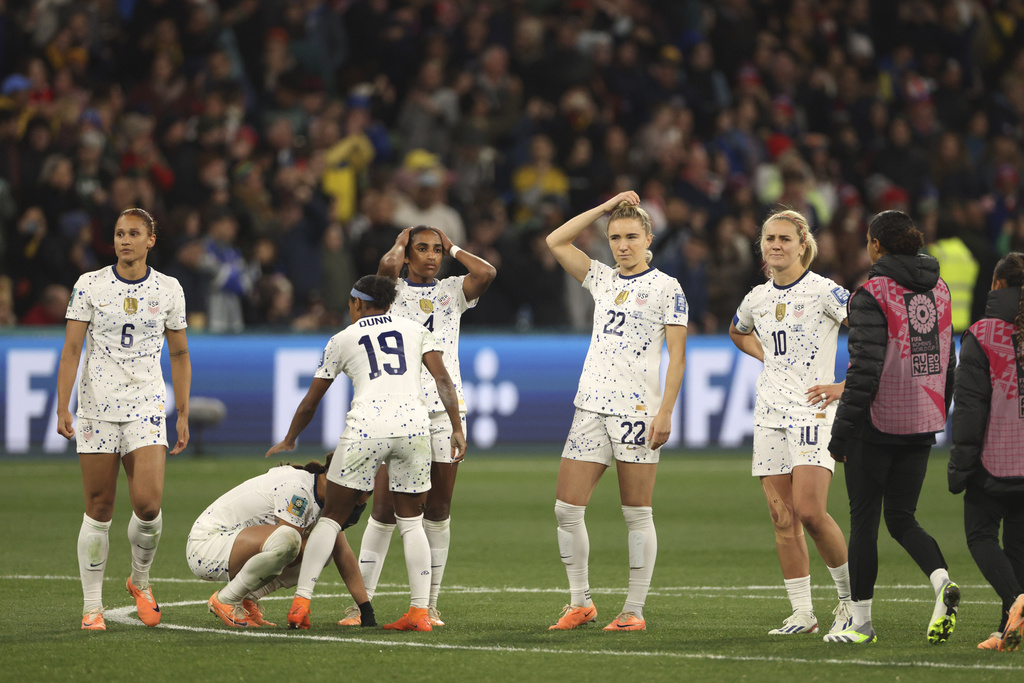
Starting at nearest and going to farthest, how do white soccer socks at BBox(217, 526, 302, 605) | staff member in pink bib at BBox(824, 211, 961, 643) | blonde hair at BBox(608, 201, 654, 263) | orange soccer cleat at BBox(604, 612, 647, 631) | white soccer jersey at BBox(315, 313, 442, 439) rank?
staff member in pink bib at BBox(824, 211, 961, 643), white soccer socks at BBox(217, 526, 302, 605), white soccer jersey at BBox(315, 313, 442, 439), orange soccer cleat at BBox(604, 612, 647, 631), blonde hair at BBox(608, 201, 654, 263)

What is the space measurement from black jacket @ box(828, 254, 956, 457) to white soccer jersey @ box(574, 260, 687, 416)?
1127mm

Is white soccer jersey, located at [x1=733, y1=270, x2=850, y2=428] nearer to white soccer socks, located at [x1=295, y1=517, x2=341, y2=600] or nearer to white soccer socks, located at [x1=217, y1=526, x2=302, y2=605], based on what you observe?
white soccer socks, located at [x1=295, y1=517, x2=341, y2=600]

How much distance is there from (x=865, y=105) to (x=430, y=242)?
17574mm

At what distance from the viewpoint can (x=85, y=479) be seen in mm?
7766

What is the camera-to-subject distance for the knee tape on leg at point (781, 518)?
770 cm

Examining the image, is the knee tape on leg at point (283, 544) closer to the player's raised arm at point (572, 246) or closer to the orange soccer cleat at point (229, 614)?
the orange soccer cleat at point (229, 614)

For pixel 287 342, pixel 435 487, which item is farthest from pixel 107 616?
pixel 287 342

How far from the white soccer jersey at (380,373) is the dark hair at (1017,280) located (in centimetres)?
312

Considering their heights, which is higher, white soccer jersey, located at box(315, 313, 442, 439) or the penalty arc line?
white soccer jersey, located at box(315, 313, 442, 439)

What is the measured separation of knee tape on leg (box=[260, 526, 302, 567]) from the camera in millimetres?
7375

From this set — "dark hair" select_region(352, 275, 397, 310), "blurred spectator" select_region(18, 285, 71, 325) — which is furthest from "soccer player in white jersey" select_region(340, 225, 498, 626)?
"blurred spectator" select_region(18, 285, 71, 325)

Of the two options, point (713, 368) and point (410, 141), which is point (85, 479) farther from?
point (410, 141)

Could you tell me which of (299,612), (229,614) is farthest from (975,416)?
(229,614)

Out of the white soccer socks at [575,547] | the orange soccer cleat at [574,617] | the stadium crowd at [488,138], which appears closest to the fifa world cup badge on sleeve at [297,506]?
the white soccer socks at [575,547]
